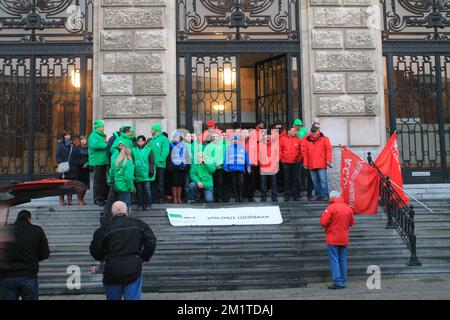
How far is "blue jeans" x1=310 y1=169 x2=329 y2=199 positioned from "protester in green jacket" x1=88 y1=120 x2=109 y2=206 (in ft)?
16.5

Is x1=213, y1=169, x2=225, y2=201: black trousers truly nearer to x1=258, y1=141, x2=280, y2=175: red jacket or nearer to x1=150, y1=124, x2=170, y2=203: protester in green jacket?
x1=258, y1=141, x2=280, y2=175: red jacket

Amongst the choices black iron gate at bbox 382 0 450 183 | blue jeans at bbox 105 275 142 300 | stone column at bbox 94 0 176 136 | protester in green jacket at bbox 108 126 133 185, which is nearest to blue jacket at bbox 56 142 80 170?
stone column at bbox 94 0 176 136

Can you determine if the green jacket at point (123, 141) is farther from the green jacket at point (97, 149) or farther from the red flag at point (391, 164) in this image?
the red flag at point (391, 164)

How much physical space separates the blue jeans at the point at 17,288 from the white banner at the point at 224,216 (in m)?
4.93

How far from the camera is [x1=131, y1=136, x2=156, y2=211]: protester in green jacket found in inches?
444

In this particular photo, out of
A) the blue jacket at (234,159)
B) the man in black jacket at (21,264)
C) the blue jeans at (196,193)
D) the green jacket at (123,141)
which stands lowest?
the man in black jacket at (21,264)

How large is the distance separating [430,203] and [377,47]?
4718 mm

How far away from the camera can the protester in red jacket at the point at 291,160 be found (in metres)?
12.5

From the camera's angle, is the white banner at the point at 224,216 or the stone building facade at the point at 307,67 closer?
the white banner at the point at 224,216

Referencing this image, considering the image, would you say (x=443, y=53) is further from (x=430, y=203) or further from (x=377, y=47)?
(x=430, y=203)

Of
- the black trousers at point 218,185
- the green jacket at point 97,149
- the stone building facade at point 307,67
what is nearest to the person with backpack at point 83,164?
the green jacket at point 97,149

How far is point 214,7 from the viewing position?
14.5m

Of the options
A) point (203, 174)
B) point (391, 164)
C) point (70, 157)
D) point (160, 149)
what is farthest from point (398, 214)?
point (70, 157)

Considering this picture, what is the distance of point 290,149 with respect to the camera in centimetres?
1249
